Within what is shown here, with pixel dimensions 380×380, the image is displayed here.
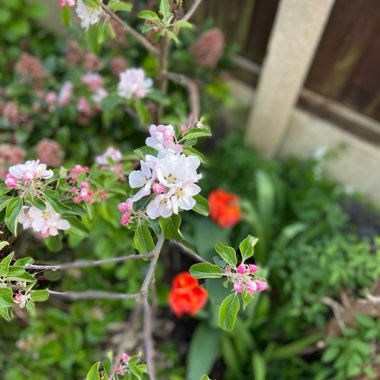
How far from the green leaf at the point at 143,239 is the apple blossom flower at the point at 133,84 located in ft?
1.90

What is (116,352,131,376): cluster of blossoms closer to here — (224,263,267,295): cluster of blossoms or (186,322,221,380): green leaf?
(224,263,267,295): cluster of blossoms

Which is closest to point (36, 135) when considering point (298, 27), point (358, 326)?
point (298, 27)

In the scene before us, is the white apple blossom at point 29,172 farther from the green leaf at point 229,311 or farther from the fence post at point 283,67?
the fence post at point 283,67

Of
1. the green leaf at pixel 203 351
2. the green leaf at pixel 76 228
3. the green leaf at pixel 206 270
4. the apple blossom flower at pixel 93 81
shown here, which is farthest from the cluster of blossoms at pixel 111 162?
the green leaf at pixel 203 351

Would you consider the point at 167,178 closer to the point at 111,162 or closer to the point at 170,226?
the point at 170,226

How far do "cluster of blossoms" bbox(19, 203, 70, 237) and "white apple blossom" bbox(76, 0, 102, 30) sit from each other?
455 millimetres

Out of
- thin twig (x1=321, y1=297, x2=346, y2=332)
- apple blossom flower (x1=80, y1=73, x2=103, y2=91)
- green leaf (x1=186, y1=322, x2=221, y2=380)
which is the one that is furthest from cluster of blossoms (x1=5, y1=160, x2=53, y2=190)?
thin twig (x1=321, y1=297, x2=346, y2=332)

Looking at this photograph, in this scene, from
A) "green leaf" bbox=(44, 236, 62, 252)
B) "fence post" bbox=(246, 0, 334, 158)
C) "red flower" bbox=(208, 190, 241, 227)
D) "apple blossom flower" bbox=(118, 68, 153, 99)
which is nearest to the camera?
"green leaf" bbox=(44, 236, 62, 252)

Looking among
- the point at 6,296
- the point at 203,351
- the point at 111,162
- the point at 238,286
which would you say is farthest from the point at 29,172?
the point at 203,351

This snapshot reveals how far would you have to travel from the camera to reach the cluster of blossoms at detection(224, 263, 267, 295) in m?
0.77

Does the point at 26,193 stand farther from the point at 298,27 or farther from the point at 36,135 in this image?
the point at 298,27

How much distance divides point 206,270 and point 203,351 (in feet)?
2.88

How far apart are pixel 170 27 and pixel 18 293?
68cm

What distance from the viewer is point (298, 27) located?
152 cm
